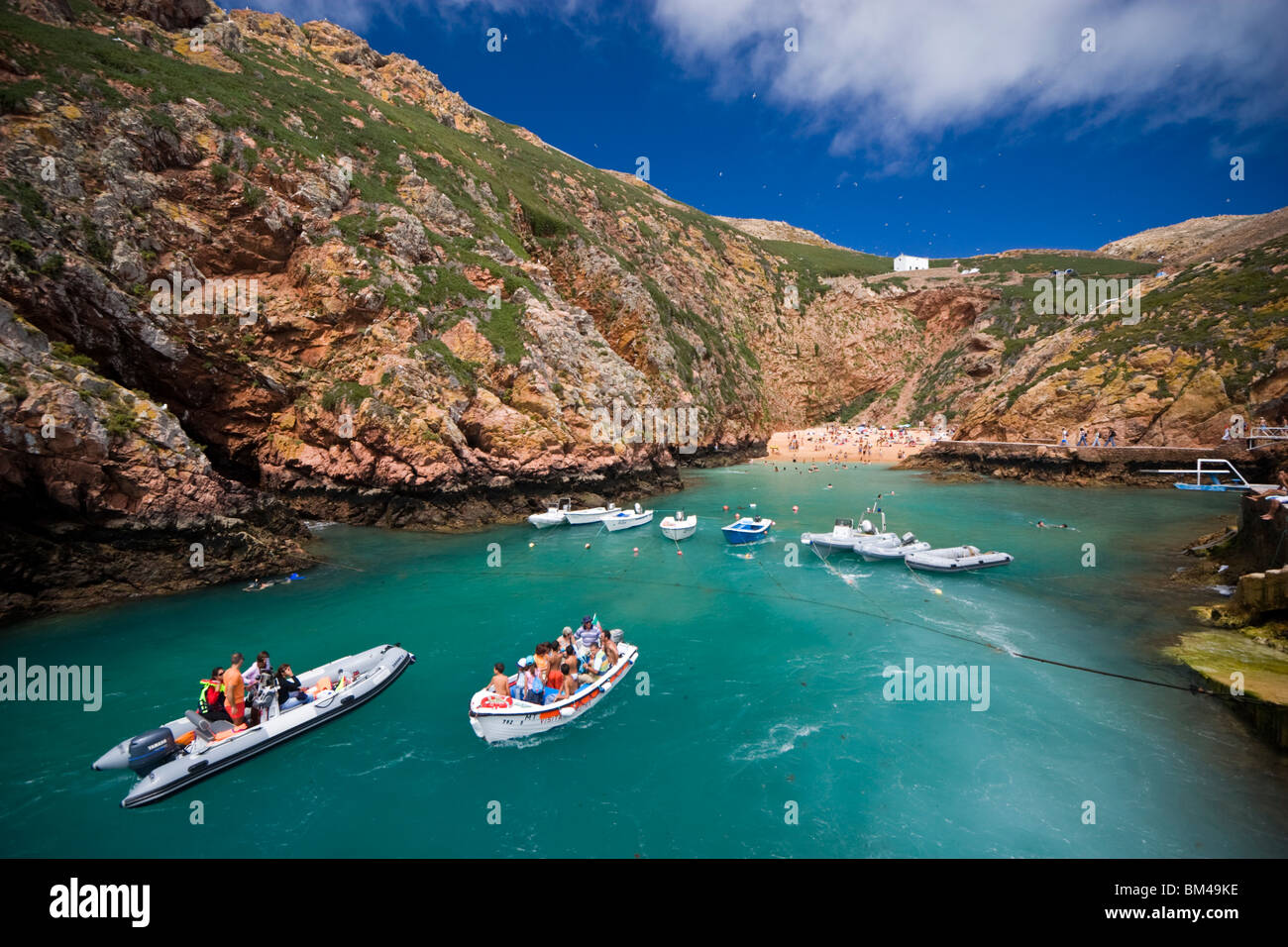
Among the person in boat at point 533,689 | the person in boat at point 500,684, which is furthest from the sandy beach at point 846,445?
the person in boat at point 500,684

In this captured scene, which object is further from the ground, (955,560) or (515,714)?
(955,560)

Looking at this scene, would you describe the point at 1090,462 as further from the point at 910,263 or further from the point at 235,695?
the point at 910,263

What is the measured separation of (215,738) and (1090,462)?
203 feet

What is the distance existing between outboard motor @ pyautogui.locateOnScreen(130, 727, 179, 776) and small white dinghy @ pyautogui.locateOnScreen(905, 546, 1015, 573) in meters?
27.5

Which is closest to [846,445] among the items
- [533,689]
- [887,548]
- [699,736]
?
[887,548]

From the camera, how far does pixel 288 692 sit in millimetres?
13273

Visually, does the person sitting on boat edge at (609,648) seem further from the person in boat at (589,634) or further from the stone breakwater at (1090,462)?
the stone breakwater at (1090,462)

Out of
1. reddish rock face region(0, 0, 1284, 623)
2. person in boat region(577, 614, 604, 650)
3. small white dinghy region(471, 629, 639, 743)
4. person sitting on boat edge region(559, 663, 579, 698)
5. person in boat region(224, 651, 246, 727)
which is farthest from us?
reddish rock face region(0, 0, 1284, 623)

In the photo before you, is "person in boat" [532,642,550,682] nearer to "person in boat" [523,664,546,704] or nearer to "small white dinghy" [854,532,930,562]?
"person in boat" [523,664,546,704]

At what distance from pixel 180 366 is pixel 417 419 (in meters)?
12.5

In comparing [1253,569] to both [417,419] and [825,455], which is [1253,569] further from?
[825,455]

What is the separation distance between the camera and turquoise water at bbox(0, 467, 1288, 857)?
984cm

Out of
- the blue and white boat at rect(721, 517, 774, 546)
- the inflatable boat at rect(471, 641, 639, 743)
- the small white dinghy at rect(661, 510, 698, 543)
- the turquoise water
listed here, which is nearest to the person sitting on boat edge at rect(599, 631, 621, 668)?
the turquoise water
